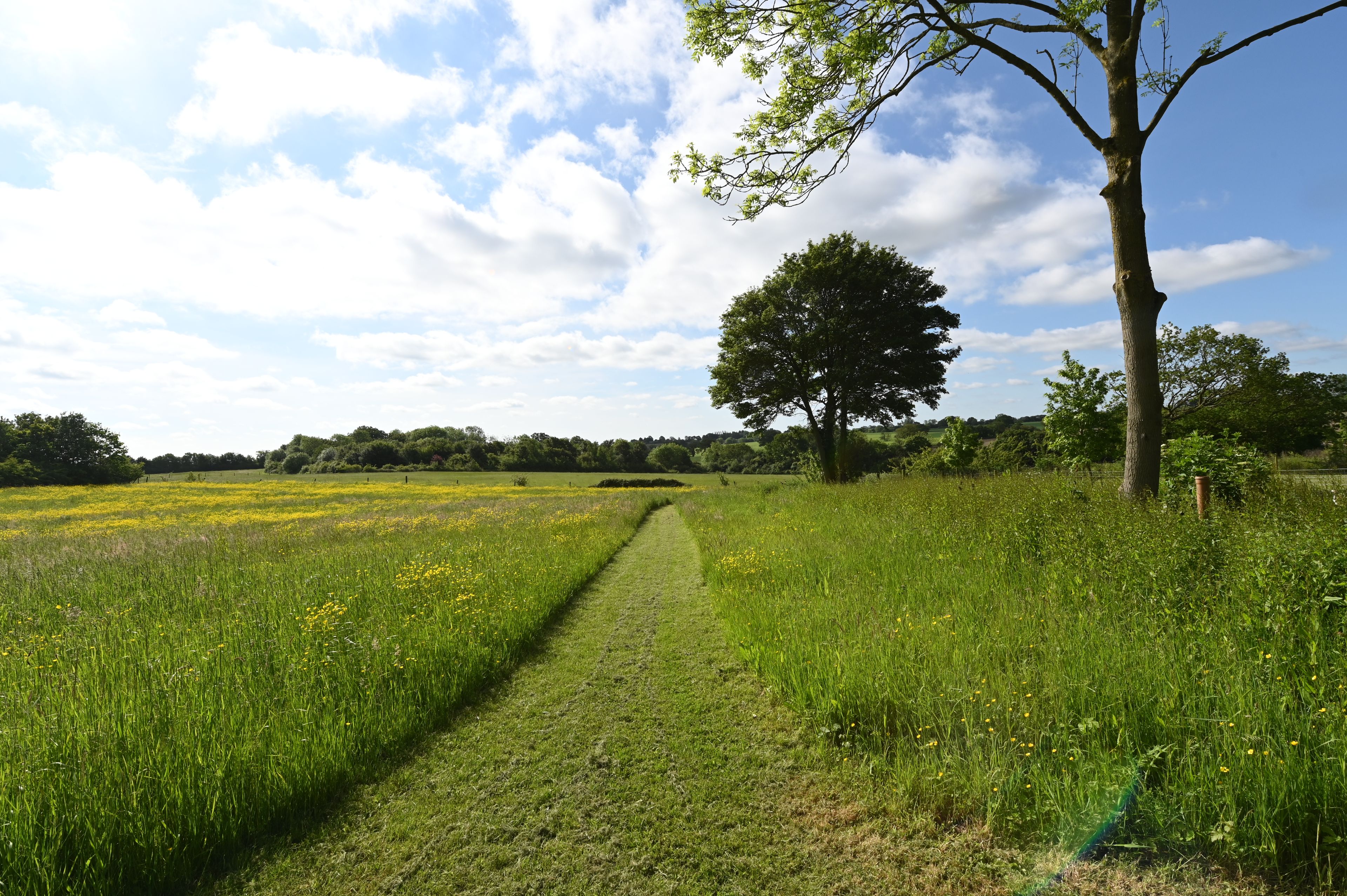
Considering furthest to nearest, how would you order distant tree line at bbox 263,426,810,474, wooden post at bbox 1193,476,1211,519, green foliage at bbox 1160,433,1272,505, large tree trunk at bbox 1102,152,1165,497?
distant tree line at bbox 263,426,810,474
large tree trunk at bbox 1102,152,1165,497
green foliage at bbox 1160,433,1272,505
wooden post at bbox 1193,476,1211,519

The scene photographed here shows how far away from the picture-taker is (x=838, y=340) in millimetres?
27344

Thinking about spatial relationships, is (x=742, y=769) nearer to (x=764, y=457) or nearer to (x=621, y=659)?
Answer: (x=621, y=659)

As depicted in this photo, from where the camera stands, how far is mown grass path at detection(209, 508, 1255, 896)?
274 centimetres

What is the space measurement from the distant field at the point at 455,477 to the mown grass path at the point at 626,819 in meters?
48.5

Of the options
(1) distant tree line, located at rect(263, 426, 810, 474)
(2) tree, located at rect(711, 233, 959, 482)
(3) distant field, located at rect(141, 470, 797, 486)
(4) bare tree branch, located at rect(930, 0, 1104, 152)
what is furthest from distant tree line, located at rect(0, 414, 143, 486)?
(4) bare tree branch, located at rect(930, 0, 1104, 152)

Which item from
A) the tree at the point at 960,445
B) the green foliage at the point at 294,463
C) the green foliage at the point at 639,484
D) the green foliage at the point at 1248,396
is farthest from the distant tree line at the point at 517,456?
the green foliage at the point at 1248,396

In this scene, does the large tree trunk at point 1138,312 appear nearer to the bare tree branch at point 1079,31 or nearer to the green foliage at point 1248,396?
the bare tree branch at point 1079,31

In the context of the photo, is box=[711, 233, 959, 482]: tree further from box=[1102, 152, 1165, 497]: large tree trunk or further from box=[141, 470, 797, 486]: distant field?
box=[141, 470, 797, 486]: distant field

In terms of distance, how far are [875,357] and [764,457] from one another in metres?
57.9

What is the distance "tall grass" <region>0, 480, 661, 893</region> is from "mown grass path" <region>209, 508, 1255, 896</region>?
1.54 feet

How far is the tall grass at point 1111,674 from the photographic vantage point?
2646mm

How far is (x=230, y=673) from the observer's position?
4898mm

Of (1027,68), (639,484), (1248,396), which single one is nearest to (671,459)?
(639,484)

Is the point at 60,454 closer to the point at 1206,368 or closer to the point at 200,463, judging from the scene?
the point at 200,463
